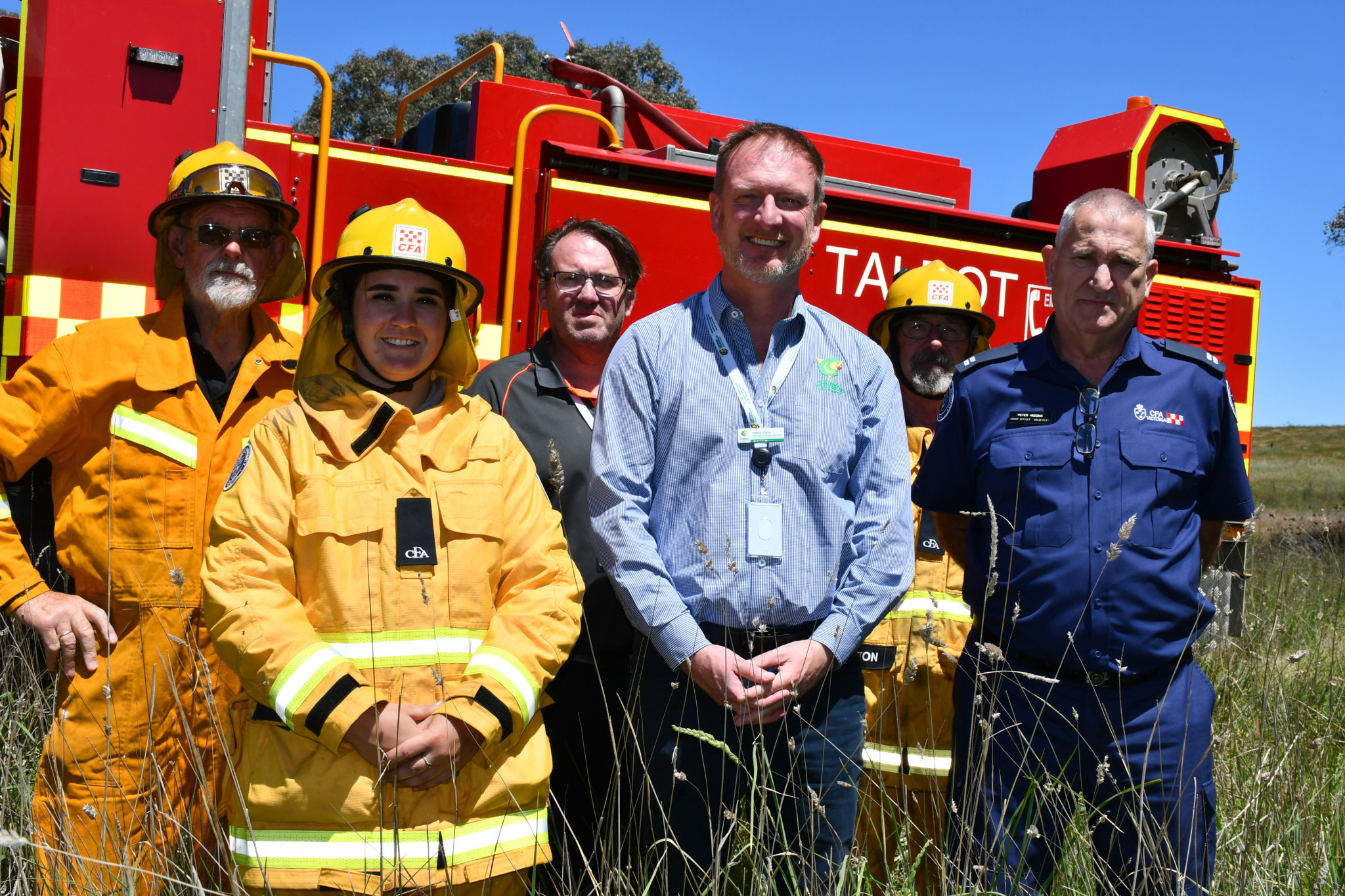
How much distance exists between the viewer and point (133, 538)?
8.67 feet

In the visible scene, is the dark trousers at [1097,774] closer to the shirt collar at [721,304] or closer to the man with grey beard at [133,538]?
the shirt collar at [721,304]

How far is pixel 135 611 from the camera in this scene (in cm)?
265

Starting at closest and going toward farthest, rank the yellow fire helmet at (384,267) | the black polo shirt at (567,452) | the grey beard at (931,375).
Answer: the yellow fire helmet at (384,267)
the black polo shirt at (567,452)
the grey beard at (931,375)

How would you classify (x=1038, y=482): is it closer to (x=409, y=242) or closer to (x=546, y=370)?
(x=546, y=370)

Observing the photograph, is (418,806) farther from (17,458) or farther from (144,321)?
(144,321)

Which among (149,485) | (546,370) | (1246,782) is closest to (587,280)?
(546,370)

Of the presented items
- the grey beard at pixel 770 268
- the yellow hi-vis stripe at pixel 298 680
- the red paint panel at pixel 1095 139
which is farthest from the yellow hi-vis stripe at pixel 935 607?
the red paint panel at pixel 1095 139

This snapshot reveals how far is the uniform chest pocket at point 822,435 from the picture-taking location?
2379 millimetres

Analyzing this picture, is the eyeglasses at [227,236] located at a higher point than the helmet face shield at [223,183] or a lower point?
lower

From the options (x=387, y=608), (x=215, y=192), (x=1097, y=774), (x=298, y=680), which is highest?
(x=215, y=192)

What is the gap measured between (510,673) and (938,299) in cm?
224

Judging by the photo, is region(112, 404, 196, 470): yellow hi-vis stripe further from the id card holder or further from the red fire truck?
the id card holder

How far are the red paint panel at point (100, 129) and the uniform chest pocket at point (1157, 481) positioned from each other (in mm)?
3255

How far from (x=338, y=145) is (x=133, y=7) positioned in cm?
88
